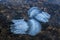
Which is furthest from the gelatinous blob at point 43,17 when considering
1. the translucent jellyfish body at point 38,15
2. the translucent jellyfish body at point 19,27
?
the translucent jellyfish body at point 19,27

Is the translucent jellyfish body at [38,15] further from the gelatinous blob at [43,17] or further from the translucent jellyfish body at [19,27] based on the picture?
the translucent jellyfish body at [19,27]

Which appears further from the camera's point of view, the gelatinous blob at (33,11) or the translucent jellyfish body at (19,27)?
the gelatinous blob at (33,11)

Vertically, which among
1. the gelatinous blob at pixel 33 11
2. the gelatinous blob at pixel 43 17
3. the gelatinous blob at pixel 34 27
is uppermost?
the gelatinous blob at pixel 33 11

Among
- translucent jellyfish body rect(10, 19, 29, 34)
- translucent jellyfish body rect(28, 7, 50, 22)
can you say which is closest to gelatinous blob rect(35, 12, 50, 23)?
translucent jellyfish body rect(28, 7, 50, 22)

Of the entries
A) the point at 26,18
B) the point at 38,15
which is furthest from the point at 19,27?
the point at 38,15

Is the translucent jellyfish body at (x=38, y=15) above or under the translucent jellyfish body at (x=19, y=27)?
above

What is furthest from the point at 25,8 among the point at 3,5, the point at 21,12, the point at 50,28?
the point at 50,28

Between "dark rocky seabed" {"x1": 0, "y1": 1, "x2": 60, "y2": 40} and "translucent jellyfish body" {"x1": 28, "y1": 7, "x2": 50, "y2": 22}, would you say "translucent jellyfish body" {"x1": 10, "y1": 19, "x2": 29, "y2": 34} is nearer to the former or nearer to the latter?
"dark rocky seabed" {"x1": 0, "y1": 1, "x2": 60, "y2": 40}

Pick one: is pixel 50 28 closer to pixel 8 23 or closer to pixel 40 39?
pixel 40 39
